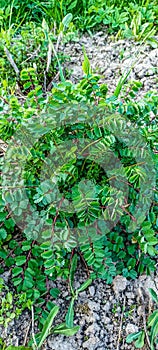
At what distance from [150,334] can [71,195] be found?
594mm

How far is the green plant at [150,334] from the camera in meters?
1.92

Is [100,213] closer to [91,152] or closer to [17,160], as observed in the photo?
[91,152]

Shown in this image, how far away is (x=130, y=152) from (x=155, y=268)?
1.62 feet

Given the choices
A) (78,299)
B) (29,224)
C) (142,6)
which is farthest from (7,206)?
(142,6)

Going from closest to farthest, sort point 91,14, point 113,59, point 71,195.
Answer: point 71,195 → point 113,59 → point 91,14

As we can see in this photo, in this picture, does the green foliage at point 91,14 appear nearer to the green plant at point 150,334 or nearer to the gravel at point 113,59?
the gravel at point 113,59

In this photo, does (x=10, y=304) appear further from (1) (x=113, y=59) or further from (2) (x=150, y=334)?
(1) (x=113, y=59)

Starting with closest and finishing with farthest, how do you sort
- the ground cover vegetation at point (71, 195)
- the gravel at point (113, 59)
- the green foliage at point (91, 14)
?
the ground cover vegetation at point (71, 195) → the gravel at point (113, 59) → the green foliage at point (91, 14)

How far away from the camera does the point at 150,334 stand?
6.36ft

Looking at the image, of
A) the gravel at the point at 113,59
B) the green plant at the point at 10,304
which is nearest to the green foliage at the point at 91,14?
the gravel at the point at 113,59

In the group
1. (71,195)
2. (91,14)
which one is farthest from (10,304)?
(91,14)

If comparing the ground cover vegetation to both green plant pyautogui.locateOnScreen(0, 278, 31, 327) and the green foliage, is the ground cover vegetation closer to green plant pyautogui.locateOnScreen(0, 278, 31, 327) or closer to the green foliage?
green plant pyautogui.locateOnScreen(0, 278, 31, 327)

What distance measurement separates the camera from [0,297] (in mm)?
2008

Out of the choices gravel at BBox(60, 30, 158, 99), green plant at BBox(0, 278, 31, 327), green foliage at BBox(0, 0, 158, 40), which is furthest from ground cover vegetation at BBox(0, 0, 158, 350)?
green foliage at BBox(0, 0, 158, 40)
